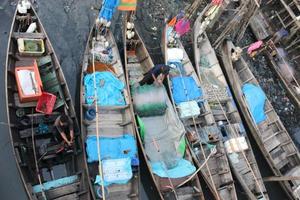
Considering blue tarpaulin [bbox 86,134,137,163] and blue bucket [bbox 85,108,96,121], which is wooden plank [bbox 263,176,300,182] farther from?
blue bucket [bbox 85,108,96,121]

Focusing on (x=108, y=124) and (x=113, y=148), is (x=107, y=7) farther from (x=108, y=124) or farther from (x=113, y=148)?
(x=113, y=148)

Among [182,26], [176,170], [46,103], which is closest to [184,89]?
[182,26]

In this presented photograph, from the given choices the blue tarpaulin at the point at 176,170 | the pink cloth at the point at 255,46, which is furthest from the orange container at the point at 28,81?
the pink cloth at the point at 255,46

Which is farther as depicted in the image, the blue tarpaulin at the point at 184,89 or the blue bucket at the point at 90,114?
the blue tarpaulin at the point at 184,89

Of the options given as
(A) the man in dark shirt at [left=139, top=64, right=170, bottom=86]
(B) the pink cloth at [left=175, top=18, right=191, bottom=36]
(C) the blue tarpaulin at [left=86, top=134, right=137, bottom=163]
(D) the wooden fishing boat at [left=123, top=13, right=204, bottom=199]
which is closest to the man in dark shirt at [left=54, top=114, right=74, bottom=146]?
(C) the blue tarpaulin at [left=86, top=134, right=137, bottom=163]

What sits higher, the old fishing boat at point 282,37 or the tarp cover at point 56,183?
the old fishing boat at point 282,37

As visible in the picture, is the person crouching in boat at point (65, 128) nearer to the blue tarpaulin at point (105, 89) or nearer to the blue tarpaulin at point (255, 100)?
the blue tarpaulin at point (105, 89)

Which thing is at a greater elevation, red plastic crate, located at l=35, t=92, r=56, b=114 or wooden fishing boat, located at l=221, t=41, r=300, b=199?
red plastic crate, located at l=35, t=92, r=56, b=114

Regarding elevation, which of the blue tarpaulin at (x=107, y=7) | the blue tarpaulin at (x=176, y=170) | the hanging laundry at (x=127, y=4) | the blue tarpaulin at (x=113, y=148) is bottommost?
the blue tarpaulin at (x=176, y=170)
